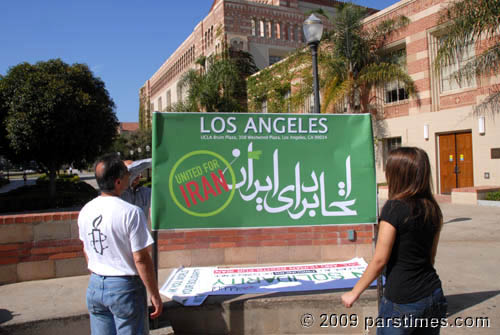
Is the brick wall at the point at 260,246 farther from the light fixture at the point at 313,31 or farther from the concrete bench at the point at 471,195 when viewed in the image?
the concrete bench at the point at 471,195

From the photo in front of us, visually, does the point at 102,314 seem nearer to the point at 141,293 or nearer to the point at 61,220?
the point at 141,293

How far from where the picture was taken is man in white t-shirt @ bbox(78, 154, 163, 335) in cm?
233

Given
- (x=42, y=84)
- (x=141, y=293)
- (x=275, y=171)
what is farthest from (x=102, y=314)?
(x=42, y=84)

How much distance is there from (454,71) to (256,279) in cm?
1395

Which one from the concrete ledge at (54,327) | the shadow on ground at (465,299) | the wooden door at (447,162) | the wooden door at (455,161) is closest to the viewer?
the concrete ledge at (54,327)

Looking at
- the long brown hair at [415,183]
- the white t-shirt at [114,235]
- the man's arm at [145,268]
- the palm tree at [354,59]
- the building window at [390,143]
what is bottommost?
the man's arm at [145,268]

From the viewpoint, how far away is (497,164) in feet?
44.1

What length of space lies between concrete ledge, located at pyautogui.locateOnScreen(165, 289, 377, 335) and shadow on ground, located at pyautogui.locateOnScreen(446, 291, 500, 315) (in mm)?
865

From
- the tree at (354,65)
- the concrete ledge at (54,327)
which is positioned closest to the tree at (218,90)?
the tree at (354,65)

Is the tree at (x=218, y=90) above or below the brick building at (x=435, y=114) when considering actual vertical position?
above

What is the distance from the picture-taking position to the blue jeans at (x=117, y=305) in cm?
233

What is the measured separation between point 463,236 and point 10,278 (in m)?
7.64

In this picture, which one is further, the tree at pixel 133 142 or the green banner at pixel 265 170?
the tree at pixel 133 142

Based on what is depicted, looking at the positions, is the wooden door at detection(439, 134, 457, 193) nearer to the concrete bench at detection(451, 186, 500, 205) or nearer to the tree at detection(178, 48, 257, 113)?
the concrete bench at detection(451, 186, 500, 205)
